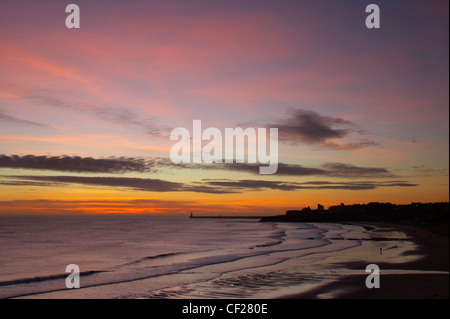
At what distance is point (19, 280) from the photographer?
31312mm
